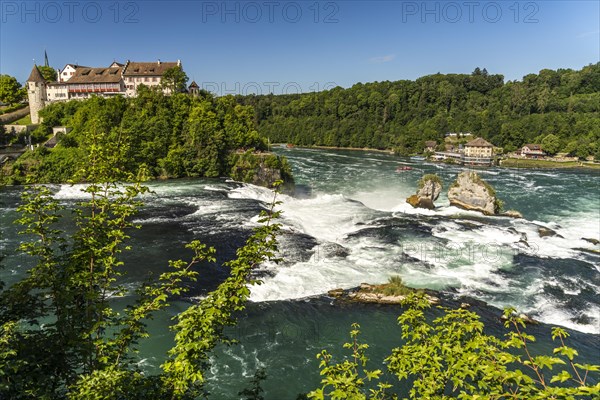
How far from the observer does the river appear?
1947cm

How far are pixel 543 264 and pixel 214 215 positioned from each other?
30.5m

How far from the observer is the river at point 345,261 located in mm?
19469

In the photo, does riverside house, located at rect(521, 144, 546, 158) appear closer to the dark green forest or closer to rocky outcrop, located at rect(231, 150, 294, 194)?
the dark green forest

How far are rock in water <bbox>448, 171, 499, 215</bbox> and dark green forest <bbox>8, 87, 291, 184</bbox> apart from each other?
2601cm

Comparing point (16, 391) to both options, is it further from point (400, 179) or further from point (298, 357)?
point (400, 179)

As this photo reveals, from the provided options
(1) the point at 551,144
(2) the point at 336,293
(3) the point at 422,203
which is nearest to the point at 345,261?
(2) the point at 336,293

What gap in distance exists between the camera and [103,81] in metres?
89.6

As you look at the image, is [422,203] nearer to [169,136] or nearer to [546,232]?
[546,232]

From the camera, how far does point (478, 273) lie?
28781mm

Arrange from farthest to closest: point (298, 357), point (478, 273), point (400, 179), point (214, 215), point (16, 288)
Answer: point (400, 179)
point (214, 215)
point (478, 273)
point (298, 357)
point (16, 288)

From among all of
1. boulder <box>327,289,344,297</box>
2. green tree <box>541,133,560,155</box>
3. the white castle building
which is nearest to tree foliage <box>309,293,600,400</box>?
boulder <box>327,289,344,297</box>

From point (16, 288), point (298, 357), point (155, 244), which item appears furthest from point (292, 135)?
point (16, 288)

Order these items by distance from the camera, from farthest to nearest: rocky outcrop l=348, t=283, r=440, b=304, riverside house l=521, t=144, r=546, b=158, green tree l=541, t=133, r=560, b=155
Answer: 1. riverside house l=521, t=144, r=546, b=158
2. green tree l=541, t=133, r=560, b=155
3. rocky outcrop l=348, t=283, r=440, b=304

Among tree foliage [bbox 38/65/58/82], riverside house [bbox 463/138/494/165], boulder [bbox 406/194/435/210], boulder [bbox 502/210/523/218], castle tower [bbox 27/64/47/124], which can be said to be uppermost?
tree foliage [bbox 38/65/58/82]
